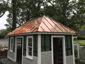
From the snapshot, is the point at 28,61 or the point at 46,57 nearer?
the point at 46,57

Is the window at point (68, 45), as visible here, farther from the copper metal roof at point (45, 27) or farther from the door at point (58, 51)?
the door at point (58, 51)

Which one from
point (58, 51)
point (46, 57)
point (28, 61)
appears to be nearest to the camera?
point (46, 57)

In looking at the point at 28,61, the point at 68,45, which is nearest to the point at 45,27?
the point at 68,45

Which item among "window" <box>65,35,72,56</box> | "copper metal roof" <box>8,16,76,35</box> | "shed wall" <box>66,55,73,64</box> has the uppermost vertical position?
"copper metal roof" <box>8,16,76,35</box>

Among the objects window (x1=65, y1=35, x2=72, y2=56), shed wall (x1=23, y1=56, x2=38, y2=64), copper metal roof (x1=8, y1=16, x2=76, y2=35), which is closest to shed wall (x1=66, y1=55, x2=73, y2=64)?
window (x1=65, y1=35, x2=72, y2=56)

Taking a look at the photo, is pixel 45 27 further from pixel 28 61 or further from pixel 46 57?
pixel 28 61

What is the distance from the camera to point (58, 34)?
7.33 metres

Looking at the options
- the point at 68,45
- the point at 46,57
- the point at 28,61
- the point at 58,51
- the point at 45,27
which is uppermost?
the point at 45,27

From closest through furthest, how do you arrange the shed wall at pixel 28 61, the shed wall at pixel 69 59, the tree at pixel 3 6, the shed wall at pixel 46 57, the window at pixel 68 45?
1. the shed wall at pixel 46 57
2. the shed wall at pixel 28 61
3. the shed wall at pixel 69 59
4. the window at pixel 68 45
5. the tree at pixel 3 6

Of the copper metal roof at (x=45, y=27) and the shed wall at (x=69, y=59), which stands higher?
the copper metal roof at (x=45, y=27)

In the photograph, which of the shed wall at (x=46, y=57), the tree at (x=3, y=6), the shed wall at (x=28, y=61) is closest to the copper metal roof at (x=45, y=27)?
the shed wall at (x=46, y=57)

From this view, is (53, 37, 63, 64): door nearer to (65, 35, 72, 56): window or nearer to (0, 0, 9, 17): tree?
(65, 35, 72, 56): window

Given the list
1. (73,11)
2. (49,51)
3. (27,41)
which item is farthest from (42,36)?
(73,11)

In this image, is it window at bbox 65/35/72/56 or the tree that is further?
the tree
